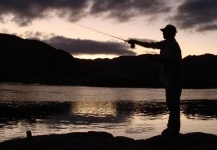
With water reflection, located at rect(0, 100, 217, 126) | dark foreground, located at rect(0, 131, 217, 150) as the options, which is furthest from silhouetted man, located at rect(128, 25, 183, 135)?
water reflection, located at rect(0, 100, 217, 126)

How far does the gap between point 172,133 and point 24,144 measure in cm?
449

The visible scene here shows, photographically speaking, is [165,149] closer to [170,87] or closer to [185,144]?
[185,144]

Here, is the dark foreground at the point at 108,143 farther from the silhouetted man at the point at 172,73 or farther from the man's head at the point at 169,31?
the man's head at the point at 169,31

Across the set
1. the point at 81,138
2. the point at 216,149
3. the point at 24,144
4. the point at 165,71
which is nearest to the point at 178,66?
the point at 165,71

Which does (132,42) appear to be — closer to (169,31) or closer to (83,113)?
(169,31)

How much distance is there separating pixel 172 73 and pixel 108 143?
291 centimetres

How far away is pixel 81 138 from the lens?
11219 mm

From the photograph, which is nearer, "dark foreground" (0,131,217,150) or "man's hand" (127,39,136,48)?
"dark foreground" (0,131,217,150)

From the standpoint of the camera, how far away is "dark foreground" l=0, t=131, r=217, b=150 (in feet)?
34.2

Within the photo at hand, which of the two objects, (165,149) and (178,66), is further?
(178,66)

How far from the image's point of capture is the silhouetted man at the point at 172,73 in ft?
37.5

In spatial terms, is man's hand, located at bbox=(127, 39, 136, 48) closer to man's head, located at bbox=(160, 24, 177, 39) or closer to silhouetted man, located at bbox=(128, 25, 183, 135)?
silhouetted man, located at bbox=(128, 25, 183, 135)

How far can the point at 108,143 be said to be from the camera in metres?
10.7

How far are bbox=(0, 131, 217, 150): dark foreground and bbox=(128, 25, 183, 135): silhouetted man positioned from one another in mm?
605
